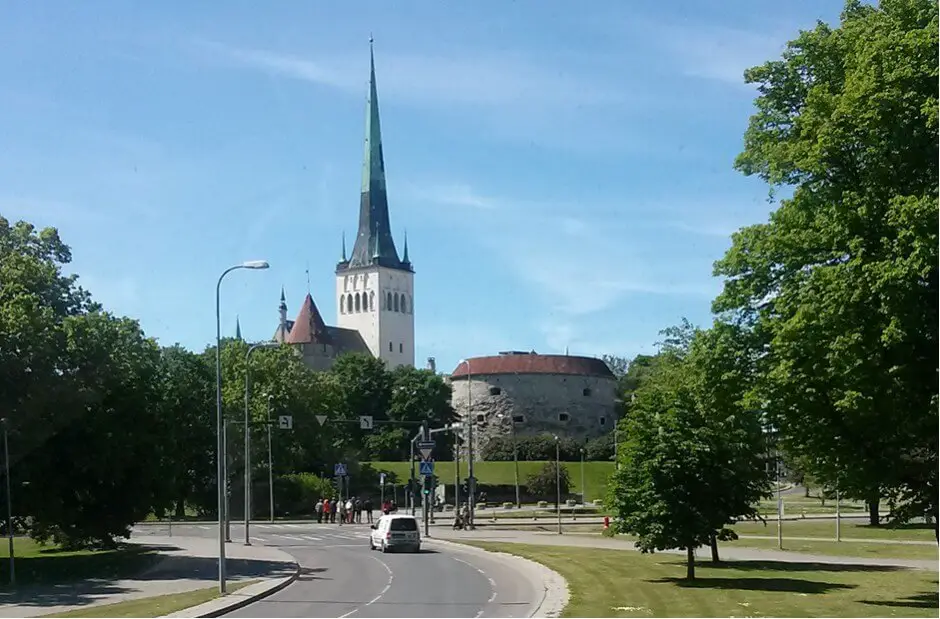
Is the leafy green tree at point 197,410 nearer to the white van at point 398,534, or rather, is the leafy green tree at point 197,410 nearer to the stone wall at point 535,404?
the white van at point 398,534

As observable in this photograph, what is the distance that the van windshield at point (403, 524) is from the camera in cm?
4484

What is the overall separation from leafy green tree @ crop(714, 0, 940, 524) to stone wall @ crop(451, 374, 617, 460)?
439ft

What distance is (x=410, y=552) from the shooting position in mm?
44688

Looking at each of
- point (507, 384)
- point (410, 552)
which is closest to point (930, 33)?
point (410, 552)

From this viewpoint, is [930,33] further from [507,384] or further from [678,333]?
[507,384]

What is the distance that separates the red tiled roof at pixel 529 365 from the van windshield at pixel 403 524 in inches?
4710

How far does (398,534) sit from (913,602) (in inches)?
942

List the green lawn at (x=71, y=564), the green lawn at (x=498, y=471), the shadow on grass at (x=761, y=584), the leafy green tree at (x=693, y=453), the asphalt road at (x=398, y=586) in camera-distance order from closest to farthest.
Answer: the asphalt road at (x=398, y=586) < the shadow on grass at (x=761, y=584) < the leafy green tree at (x=693, y=453) < the green lawn at (x=71, y=564) < the green lawn at (x=498, y=471)

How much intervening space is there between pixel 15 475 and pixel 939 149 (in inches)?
1135

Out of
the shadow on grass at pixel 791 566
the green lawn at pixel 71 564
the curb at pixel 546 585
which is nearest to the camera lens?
the curb at pixel 546 585

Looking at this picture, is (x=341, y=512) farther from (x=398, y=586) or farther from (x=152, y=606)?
(x=152, y=606)

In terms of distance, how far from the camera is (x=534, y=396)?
164625mm

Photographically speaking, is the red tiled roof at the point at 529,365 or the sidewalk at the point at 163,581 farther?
the red tiled roof at the point at 529,365

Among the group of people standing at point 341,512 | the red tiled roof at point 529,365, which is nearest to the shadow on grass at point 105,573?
the group of people standing at point 341,512
